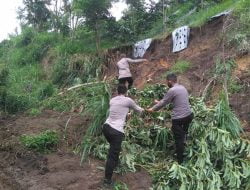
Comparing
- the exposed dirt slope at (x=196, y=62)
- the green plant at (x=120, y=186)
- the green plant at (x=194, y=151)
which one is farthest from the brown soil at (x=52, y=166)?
the exposed dirt slope at (x=196, y=62)

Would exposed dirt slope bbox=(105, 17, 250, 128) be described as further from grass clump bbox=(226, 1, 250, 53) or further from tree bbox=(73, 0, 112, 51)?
tree bbox=(73, 0, 112, 51)

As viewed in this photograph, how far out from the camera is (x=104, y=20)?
14.7m

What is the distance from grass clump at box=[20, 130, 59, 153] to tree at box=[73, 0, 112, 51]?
6733 mm

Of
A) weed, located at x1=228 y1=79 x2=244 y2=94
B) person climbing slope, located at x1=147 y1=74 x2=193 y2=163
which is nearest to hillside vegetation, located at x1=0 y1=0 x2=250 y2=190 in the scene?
weed, located at x1=228 y1=79 x2=244 y2=94

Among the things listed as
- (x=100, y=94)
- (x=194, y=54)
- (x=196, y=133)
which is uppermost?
(x=194, y=54)

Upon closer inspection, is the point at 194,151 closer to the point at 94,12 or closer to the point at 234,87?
the point at 234,87

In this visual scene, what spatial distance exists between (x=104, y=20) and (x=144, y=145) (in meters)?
7.73

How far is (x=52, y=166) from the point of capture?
724cm

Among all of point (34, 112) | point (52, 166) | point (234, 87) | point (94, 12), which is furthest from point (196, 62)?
point (52, 166)

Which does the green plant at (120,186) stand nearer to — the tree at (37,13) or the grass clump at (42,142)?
the grass clump at (42,142)

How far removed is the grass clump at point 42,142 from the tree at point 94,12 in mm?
6733

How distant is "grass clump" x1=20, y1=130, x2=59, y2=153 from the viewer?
26.1 ft

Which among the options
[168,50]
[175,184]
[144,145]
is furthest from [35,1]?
[175,184]

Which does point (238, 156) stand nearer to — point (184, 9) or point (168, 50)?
point (168, 50)
